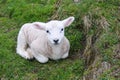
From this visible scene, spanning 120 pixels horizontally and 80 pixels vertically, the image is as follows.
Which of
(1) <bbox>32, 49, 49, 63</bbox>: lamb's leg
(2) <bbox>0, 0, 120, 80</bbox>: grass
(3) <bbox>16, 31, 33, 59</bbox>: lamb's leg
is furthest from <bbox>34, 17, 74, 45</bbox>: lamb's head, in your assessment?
(3) <bbox>16, 31, 33, 59</bbox>: lamb's leg

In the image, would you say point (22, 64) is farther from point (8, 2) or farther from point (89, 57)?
point (8, 2)

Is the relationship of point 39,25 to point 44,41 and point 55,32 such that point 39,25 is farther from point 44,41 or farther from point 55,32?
point 55,32

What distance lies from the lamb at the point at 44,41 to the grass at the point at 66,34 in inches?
6.0

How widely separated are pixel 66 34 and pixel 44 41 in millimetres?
1009

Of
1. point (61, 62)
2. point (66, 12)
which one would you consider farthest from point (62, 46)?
point (66, 12)

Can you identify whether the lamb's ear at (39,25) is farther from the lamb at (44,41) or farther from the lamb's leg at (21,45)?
the lamb's leg at (21,45)

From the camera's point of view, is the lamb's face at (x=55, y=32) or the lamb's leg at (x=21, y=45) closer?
the lamb's face at (x=55, y=32)

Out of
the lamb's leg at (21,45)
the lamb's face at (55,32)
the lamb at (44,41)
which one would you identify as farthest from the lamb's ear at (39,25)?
the lamb's leg at (21,45)

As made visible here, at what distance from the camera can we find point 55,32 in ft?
23.7

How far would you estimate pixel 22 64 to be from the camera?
7.91 metres

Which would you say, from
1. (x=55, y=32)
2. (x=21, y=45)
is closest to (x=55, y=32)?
(x=55, y=32)

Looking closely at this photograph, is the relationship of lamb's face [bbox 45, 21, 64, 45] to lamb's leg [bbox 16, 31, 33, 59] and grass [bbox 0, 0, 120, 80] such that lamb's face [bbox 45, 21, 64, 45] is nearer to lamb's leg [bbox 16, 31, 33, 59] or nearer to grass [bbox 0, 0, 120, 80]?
grass [bbox 0, 0, 120, 80]

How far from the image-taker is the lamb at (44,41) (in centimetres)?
730

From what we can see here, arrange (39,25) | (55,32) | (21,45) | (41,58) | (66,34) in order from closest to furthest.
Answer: (55,32), (39,25), (41,58), (21,45), (66,34)
